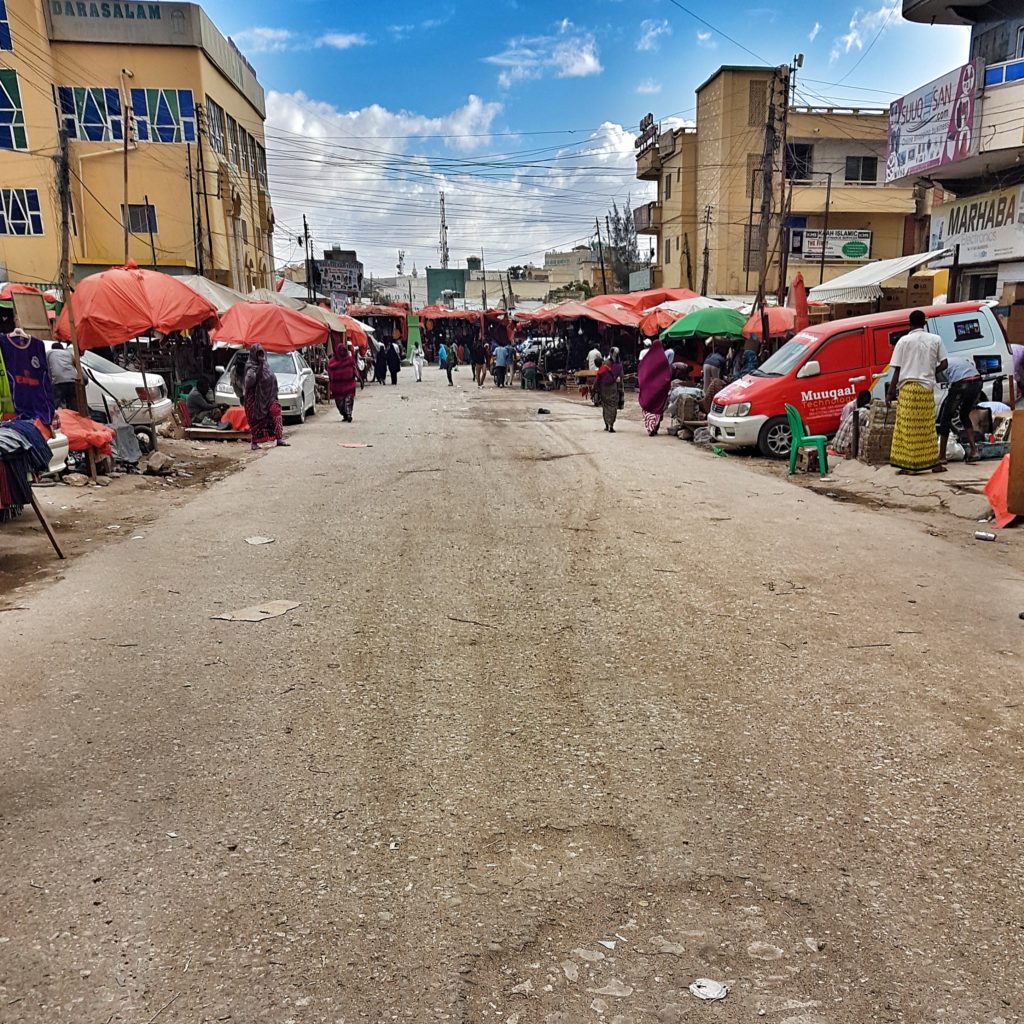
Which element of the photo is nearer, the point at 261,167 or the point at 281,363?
the point at 281,363

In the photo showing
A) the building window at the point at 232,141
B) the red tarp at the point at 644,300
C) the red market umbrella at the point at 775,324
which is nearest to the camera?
the red market umbrella at the point at 775,324

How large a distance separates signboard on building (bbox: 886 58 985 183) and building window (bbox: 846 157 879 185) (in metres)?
18.3

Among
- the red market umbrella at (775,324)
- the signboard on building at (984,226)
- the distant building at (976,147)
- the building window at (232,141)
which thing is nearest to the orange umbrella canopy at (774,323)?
the red market umbrella at (775,324)

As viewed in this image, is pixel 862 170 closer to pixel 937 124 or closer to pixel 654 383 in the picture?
pixel 937 124

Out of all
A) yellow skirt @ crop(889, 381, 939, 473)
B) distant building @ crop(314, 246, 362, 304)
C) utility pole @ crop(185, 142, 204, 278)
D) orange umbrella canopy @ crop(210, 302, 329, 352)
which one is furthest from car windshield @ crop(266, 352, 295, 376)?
distant building @ crop(314, 246, 362, 304)

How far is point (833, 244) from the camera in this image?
125 feet

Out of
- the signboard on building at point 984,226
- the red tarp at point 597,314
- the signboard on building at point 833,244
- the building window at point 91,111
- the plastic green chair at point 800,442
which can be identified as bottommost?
the plastic green chair at point 800,442

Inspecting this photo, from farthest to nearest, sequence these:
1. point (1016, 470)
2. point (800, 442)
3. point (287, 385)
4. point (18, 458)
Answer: point (287, 385)
point (800, 442)
point (1016, 470)
point (18, 458)

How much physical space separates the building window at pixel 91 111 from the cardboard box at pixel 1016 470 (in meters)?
32.9

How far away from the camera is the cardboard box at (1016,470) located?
25.2 ft

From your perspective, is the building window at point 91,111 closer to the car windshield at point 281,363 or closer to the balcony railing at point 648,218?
the car windshield at point 281,363

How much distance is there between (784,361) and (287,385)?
10.9 metres

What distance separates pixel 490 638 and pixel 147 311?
10076 millimetres

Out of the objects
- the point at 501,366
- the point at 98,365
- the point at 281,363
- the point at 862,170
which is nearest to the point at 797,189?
the point at 862,170
